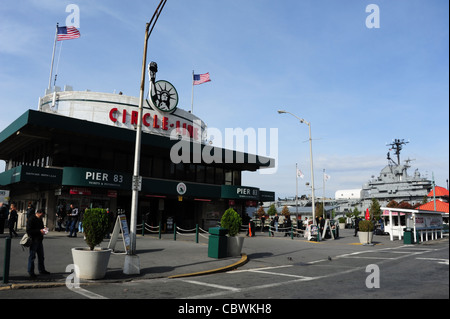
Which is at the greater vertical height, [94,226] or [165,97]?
[165,97]

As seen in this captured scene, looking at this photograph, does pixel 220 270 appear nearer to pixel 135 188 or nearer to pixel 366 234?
pixel 135 188

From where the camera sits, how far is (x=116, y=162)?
30.0 m

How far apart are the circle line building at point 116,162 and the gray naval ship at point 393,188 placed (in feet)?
175

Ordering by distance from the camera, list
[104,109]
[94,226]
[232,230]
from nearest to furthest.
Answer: [94,226] → [232,230] → [104,109]

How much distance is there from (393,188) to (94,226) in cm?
8380

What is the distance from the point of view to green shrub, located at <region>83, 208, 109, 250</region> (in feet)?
32.2

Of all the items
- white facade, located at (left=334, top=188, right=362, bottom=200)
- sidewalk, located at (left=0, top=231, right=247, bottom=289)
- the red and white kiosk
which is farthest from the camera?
white facade, located at (left=334, top=188, right=362, bottom=200)

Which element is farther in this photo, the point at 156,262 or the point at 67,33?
the point at 67,33

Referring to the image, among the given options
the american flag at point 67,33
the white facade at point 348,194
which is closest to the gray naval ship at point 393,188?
the white facade at point 348,194

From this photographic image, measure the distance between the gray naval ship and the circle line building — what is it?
175ft

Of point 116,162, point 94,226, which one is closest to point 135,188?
point 94,226

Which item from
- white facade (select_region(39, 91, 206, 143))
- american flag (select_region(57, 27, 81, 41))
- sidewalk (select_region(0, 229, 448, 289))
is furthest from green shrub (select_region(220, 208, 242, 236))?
american flag (select_region(57, 27, 81, 41))

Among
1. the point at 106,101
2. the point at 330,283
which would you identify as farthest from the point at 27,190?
the point at 330,283

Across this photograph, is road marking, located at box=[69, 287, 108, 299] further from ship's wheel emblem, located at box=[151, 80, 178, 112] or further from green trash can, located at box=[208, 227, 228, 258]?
ship's wheel emblem, located at box=[151, 80, 178, 112]
